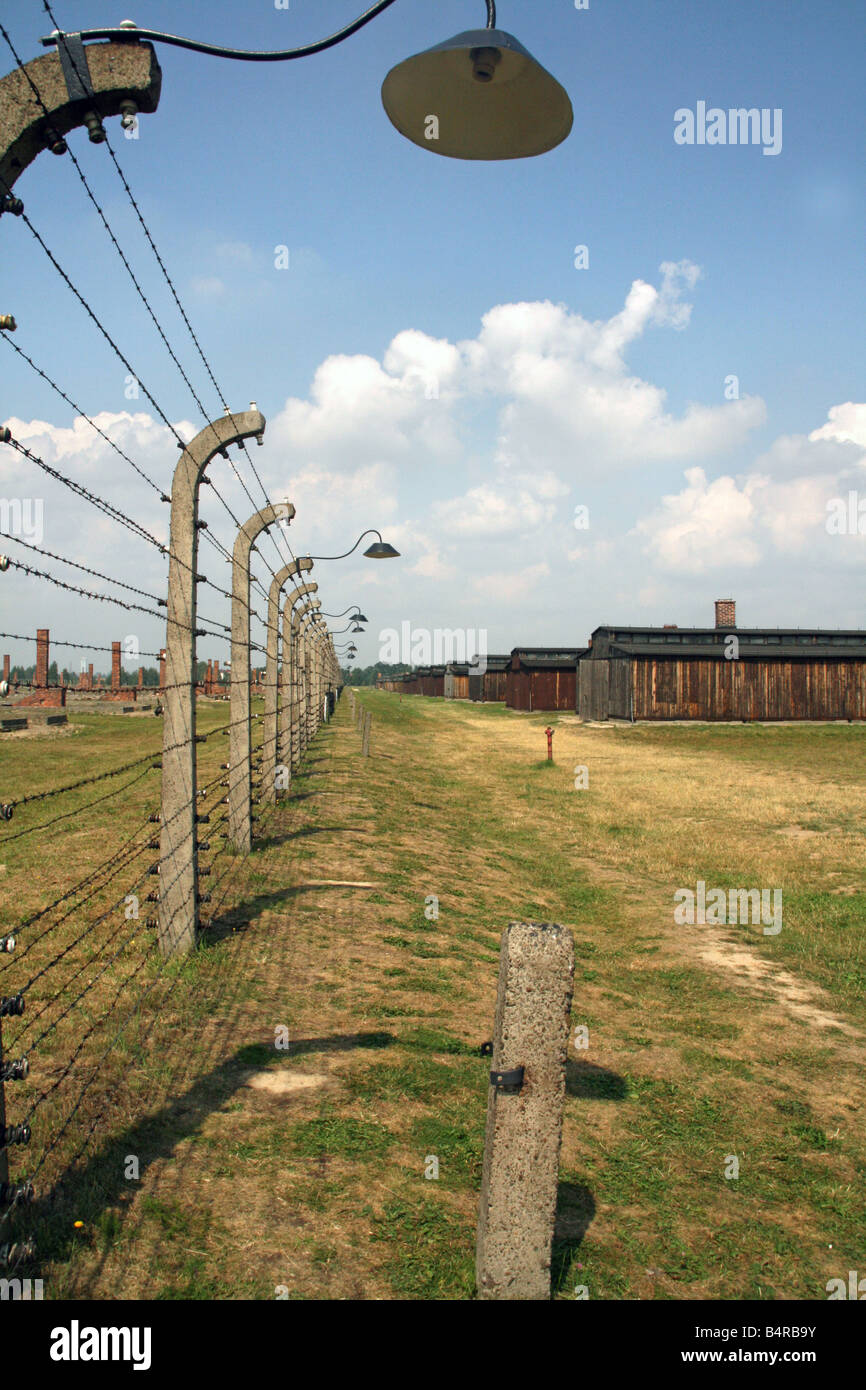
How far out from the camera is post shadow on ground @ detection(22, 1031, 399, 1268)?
3674 millimetres

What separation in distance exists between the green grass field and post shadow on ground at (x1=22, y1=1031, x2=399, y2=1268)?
0.05ft

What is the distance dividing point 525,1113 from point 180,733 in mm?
4321

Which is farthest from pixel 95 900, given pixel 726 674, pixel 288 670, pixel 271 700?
pixel 726 674

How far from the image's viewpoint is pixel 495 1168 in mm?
3512

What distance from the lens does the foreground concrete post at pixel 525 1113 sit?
11.4ft

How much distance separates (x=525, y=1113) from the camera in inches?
138

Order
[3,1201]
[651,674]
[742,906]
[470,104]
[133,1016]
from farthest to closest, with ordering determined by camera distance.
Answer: [651,674] < [742,906] < [133,1016] < [470,104] < [3,1201]

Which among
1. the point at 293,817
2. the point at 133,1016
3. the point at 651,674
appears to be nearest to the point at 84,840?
the point at 293,817

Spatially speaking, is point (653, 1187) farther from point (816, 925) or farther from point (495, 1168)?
point (816, 925)

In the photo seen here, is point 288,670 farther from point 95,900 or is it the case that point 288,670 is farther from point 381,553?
point 95,900

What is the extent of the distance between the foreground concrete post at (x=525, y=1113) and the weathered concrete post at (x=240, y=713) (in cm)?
698

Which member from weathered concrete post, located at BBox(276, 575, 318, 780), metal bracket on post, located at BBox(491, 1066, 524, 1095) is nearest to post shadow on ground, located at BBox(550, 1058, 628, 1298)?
metal bracket on post, located at BBox(491, 1066, 524, 1095)

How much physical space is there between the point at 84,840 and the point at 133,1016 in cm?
585
